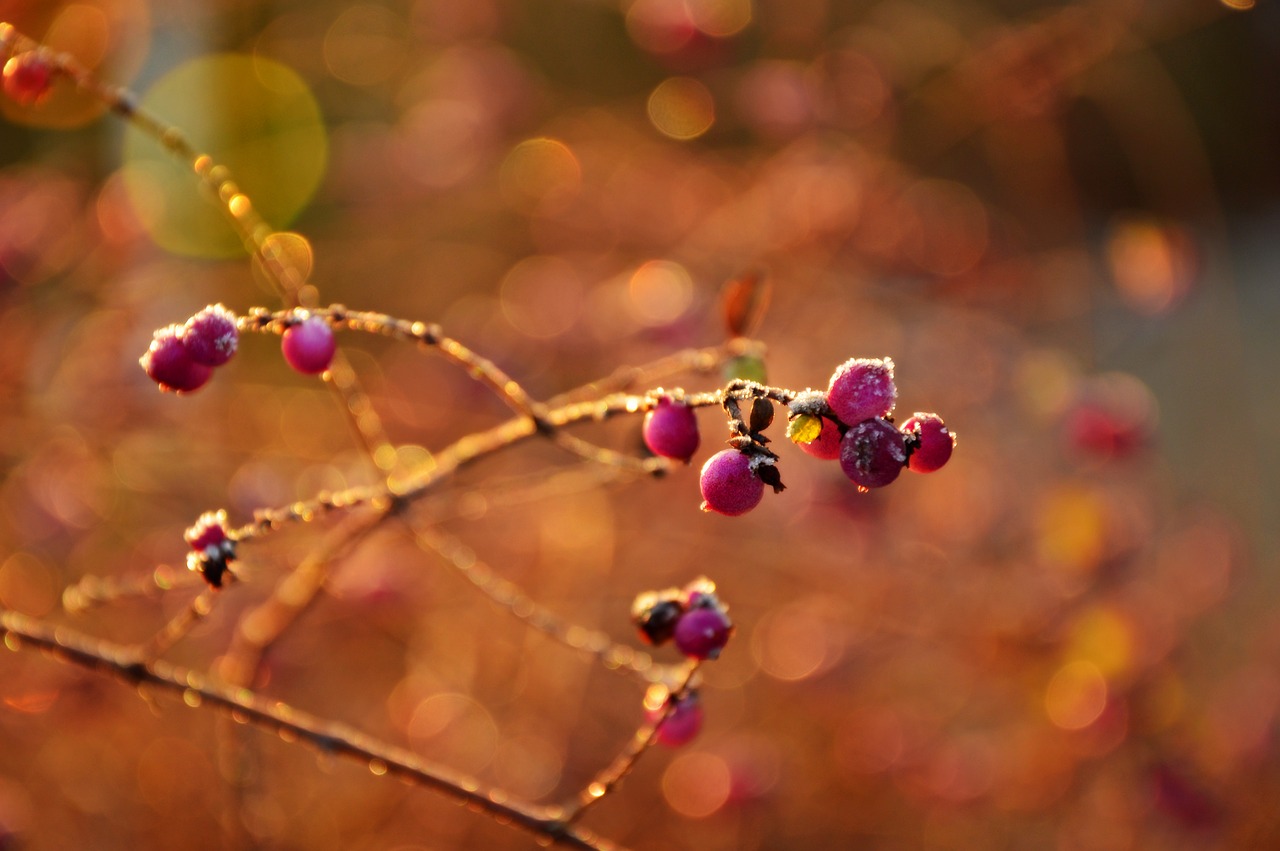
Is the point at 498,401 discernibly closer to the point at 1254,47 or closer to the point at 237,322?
the point at 237,322

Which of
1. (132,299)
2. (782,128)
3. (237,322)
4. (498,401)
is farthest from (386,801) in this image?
(782,128)

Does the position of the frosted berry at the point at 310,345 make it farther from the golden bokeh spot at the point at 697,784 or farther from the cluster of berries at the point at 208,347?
the golden bokeh spot at the point at 697,784

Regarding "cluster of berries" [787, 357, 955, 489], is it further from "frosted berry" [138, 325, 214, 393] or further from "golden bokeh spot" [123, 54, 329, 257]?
"golden bokeh spot" [123, 54, 329, 257]

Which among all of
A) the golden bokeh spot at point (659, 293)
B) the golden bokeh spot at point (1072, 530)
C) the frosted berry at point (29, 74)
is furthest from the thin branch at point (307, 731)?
the golden bokeh spot at point (1072, 530)

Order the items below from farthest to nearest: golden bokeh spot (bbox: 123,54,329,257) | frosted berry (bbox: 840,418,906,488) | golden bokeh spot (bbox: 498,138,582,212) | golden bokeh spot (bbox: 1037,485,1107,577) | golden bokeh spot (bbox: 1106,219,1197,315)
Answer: golden bokeh spot (bbox: 123,54,329,257)
golden bokeh spot (bbox: 498,138,582,212)
golden bokeh spot (bbox: 1106,219,1197,315)
golden bokeh spot (bbox: 1037,485,1107,577)
frosted berry (bbox: 840,418,906,488)

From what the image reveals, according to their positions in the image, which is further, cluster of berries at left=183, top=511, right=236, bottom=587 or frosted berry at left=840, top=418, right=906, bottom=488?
cluster of berries at left=183, top=511, right=236, bottom=587

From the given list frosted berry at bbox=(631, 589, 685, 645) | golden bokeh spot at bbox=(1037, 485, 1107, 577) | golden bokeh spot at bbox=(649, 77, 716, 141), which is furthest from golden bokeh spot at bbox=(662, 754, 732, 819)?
golden bokeh spot at bbox=(649, 77, 716, 141)

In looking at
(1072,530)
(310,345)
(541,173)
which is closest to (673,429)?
(310,345)
